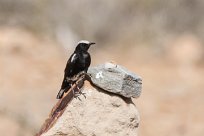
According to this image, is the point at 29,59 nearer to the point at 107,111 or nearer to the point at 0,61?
the point at 0,61

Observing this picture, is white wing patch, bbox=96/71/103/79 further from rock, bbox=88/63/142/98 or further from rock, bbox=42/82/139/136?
rock, bbox=42/82/139/136

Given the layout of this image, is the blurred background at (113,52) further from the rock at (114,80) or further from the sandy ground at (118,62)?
the rock at (114,80)

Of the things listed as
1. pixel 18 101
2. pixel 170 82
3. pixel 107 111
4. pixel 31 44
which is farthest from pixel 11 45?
pixel 107 111

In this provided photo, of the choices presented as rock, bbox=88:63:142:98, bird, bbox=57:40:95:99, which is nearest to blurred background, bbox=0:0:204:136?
bird, bbox=57:40:95:99

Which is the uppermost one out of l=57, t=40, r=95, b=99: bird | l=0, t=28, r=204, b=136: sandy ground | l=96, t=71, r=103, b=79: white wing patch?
l=0, t=28, r=204, b=136: sandy ground

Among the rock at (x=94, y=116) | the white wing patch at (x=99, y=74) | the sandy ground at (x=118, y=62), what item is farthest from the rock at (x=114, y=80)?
the sandy ground at (x=118, y=62)

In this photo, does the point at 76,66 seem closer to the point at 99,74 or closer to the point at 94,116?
the point at 99,74
